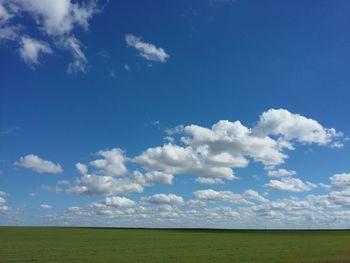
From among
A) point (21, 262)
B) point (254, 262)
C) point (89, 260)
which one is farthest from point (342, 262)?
point (21, 262)

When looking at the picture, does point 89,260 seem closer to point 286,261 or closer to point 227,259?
point 227,259

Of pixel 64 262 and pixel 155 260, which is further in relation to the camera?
pixel 155 260

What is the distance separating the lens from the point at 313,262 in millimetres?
38969

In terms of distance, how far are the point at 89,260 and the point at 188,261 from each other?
9.02 m

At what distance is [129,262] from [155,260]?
290 cm

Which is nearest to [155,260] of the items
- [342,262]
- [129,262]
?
[129,262]

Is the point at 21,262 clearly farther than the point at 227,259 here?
No

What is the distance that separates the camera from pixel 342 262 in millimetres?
38156

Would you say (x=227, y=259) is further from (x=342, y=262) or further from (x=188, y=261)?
(x=342, y=262)

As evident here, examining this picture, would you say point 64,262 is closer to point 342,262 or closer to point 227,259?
point 227,259

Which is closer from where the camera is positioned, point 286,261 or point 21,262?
point 21,262

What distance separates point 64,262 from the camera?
38.1 metres

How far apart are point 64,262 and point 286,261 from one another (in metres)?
19.8

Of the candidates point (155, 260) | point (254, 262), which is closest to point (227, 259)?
point (254, 262)
